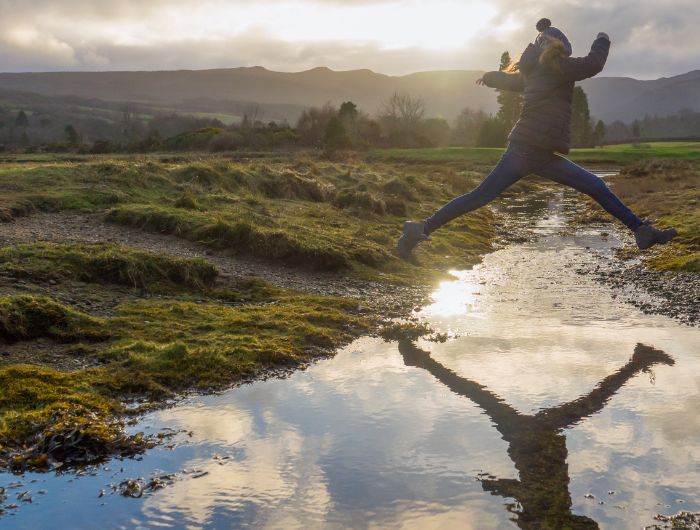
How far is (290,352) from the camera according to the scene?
5.17 m

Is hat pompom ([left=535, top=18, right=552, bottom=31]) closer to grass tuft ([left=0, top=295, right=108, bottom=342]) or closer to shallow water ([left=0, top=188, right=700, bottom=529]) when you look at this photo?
shallow water ([left=0, top=188, right=700, bottom=529])

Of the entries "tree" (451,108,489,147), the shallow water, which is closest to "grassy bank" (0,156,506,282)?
the shallow water

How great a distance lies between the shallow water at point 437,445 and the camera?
2828 mm

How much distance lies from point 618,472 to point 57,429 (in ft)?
11.1

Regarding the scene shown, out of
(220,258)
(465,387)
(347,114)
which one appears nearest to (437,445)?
(465,387)

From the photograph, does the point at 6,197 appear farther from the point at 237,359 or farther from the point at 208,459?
the point at 208,459

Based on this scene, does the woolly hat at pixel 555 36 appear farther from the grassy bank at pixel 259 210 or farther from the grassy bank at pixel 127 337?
the grassy bank at pixel 259 210

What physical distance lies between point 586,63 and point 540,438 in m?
4.13

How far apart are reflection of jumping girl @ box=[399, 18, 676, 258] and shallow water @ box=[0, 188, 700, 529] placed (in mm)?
1705

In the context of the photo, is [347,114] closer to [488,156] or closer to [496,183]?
[488,156]

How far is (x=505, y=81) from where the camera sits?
648cm

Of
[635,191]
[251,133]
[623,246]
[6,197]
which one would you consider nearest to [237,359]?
[6,197]

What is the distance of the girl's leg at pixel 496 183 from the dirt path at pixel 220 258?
1.17 metres

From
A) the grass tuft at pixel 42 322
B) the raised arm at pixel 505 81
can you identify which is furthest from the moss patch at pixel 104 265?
the raised arm at pixel 505 81
